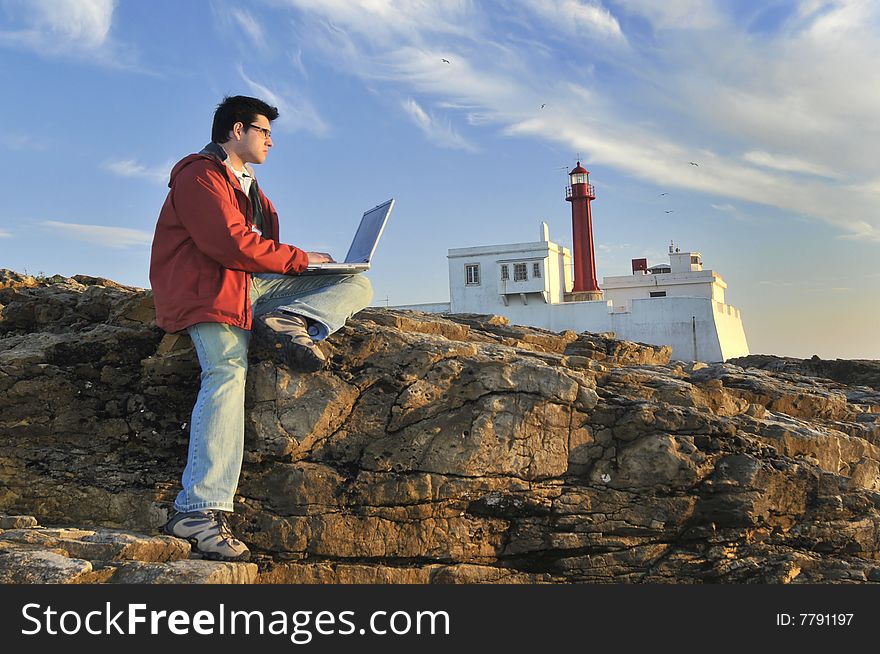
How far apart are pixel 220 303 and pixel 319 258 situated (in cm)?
88

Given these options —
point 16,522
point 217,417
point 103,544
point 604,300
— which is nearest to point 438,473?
point 217,417

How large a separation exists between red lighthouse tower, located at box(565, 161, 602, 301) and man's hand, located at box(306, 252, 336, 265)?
139ft

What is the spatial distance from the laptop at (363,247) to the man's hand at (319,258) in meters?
0.05

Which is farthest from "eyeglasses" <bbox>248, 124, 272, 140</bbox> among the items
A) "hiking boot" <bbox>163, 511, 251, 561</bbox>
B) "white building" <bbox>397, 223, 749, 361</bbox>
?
"white building" <bbox>397, 223, 749, 361</bbox>

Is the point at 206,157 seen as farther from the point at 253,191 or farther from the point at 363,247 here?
the point at 363,247

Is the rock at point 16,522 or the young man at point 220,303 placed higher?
the young man at point 220,303

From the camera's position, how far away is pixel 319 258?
539 cm

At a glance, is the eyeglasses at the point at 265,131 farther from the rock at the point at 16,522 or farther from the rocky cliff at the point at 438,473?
the rock at the point at 16,522

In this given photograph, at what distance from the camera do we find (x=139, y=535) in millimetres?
4402

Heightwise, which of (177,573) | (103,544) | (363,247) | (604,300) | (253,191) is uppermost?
(604,300)

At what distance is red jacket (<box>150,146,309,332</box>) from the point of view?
469 cm

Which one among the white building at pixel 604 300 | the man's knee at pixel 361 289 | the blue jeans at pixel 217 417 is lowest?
the blue jeans at pixel 217 417

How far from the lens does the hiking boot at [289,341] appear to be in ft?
16.1

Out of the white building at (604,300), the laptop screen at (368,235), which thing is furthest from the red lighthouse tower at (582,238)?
the laptop screen at (368,235)
